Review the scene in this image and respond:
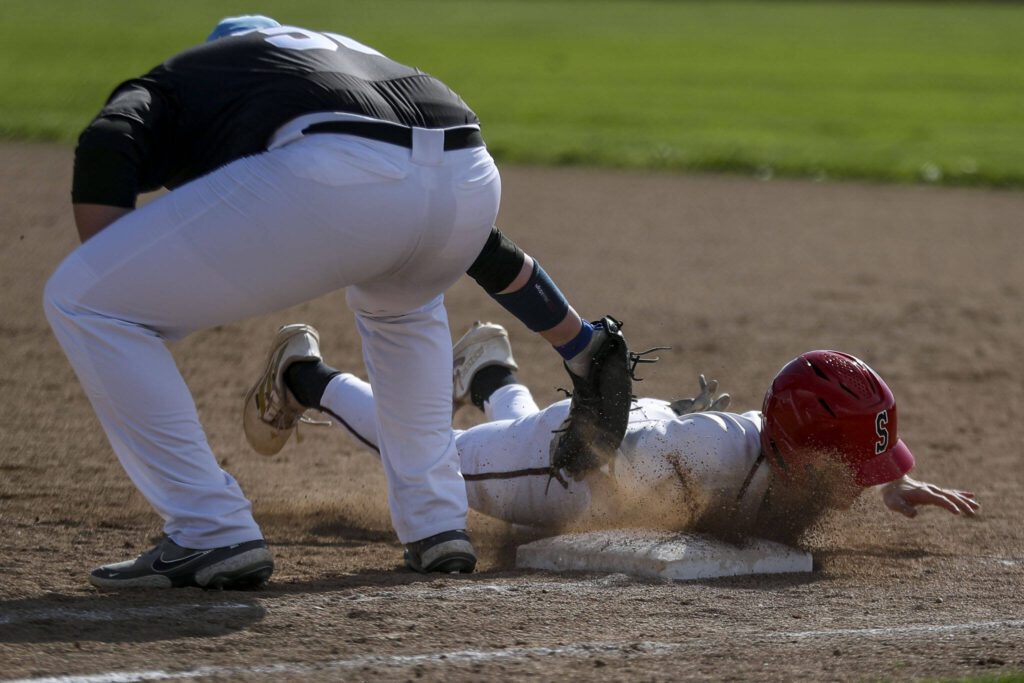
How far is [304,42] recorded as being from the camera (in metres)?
3.14

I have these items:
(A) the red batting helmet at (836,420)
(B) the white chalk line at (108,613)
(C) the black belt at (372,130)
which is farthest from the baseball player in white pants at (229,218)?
(A) the red batting helmet at (836,420)

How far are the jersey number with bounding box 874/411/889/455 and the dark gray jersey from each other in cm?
140

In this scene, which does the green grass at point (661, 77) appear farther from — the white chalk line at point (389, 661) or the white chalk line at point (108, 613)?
the white chalk line at point (389, 661)

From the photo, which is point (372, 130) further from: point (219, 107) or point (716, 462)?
point (716, 462)

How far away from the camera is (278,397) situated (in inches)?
174

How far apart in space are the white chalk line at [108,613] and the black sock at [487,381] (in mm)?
1551

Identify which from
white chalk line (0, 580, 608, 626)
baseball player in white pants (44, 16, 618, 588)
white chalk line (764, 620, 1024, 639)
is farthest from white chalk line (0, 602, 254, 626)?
white chalk line (764, 620, 1024, 639)

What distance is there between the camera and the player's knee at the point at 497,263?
3.51 m

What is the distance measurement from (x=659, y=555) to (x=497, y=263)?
0.85m

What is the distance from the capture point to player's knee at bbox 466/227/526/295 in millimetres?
3512

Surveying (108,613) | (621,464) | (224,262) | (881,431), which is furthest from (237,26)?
(881,431)

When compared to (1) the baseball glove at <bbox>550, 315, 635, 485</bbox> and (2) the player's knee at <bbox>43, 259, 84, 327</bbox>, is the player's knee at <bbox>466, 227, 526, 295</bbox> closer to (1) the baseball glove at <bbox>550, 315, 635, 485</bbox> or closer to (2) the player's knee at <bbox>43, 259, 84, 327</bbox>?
(1) the baseball glove at <bbox>550, 315, 635, 485</bbox>

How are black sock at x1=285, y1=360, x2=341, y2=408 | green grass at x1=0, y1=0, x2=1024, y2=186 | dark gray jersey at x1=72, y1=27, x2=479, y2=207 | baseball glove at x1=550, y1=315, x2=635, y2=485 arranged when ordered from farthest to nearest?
green grass at x1=0, y1=0, x2=1024, y2=186
black sock at x1=285, y1=360, x2=341, y2=408
baseball glove at x1=550, y1=315, x2=635, y2=485
dark gray jersey at x1=72, y1=27, x2=479, y2=207

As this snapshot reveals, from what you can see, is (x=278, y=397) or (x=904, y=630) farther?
(x=278, y=397)
